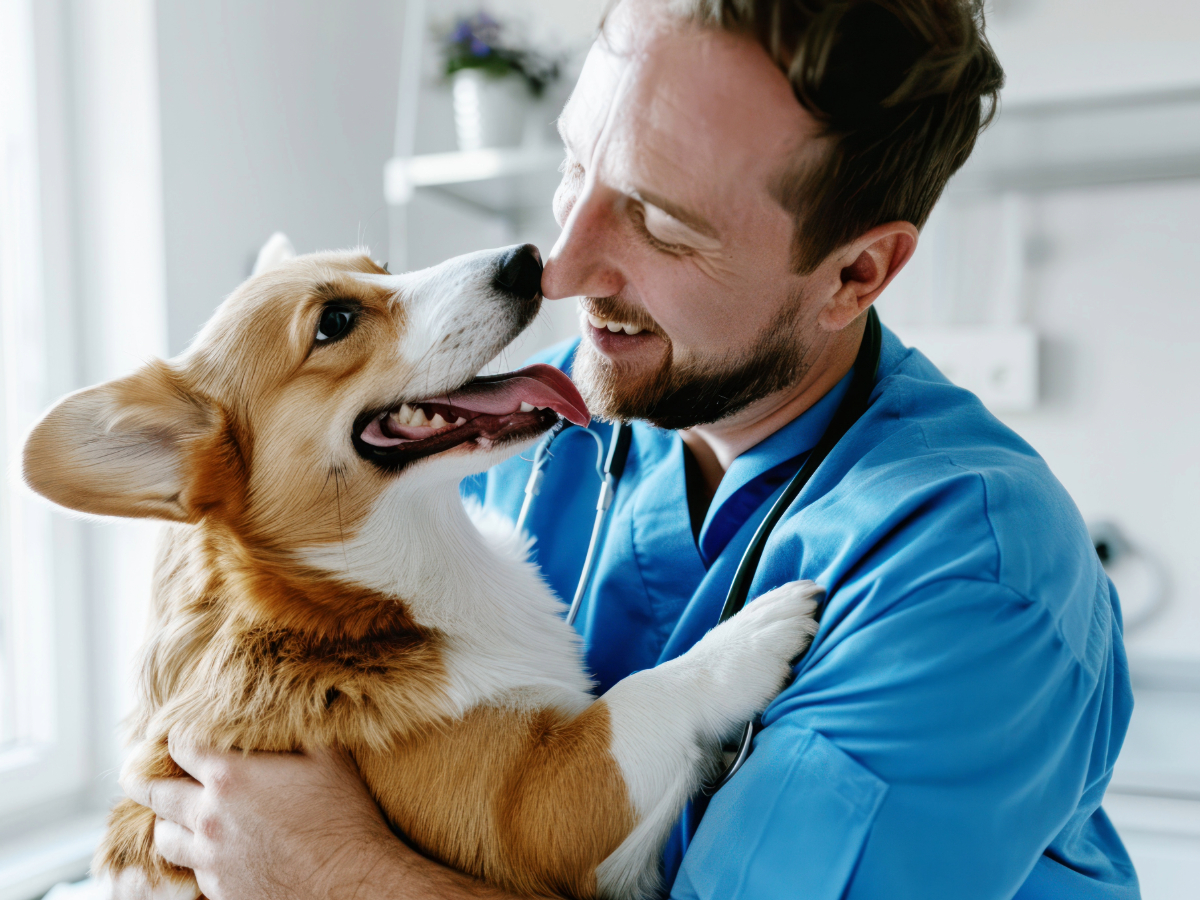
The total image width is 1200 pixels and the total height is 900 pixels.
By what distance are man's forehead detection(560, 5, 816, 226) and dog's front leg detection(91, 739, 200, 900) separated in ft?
3.03

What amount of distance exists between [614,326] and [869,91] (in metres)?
0.42

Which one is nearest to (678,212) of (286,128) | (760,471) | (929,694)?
(760,471)

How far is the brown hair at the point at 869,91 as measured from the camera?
0.90 meters

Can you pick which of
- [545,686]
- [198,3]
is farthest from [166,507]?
[198,3]

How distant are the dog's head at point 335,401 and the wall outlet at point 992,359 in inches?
53.9

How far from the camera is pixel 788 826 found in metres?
0.74

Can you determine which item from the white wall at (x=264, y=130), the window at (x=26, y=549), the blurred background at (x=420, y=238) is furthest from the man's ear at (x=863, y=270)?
the window at (x=26, y=549)

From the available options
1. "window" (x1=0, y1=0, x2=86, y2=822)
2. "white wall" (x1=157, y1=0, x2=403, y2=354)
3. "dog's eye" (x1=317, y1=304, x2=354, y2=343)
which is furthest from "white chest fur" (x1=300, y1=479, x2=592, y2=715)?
"window" (x1=0, y1=0, x2=86, y2=822)

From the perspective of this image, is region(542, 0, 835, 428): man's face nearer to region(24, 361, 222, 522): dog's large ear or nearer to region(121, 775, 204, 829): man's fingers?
region(24, 361, 222, 522): dog's large ear

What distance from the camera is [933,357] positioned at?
2.19 metres

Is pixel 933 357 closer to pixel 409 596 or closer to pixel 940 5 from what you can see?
pixel 940 5

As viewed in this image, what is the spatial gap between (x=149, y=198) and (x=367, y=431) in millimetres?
1103

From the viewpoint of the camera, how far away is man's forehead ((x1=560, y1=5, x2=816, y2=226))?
93 cm

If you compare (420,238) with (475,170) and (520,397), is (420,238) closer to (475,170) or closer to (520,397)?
(475,170)
